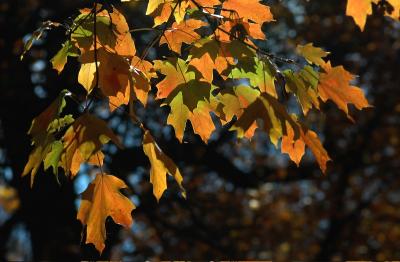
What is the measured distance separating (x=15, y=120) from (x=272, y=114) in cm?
599

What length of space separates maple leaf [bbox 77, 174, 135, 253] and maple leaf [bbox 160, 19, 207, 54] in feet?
2.39

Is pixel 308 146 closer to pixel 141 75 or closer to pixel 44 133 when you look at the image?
pixel 141 75

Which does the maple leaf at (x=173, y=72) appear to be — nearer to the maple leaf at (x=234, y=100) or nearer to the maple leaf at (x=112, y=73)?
the maple leaf at (x=234, y=100)

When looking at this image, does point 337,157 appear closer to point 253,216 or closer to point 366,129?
point 366,129

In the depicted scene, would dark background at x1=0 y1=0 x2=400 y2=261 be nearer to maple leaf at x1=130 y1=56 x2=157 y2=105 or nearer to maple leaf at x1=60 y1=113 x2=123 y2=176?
maple leaf at x1=130 y1=56 x2=157 y2=105

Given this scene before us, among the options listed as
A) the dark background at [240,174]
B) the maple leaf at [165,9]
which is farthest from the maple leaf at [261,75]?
the dark background at [240,174]

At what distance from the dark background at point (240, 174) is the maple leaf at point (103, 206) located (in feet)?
8.31

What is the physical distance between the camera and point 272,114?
1.97m

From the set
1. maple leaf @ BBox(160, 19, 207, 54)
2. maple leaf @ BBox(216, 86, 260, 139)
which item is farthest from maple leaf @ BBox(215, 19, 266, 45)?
maple leaf @ BBox(216, 86, 260, 139)

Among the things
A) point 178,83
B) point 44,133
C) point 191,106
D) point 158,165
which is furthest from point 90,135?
point 178,83

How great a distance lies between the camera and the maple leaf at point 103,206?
2.37 metres

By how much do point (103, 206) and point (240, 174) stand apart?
6697mm

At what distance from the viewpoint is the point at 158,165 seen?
235 cm

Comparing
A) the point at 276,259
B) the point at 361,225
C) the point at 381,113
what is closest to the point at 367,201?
the point at 361,225
